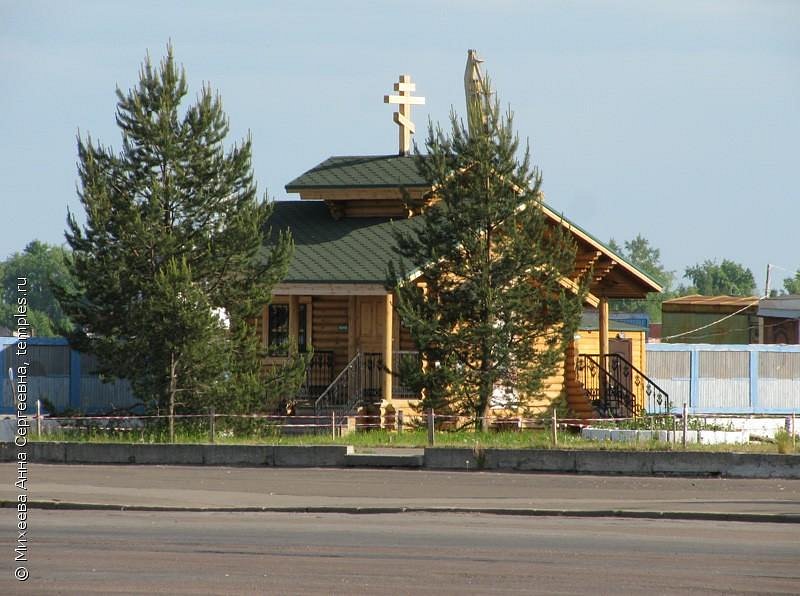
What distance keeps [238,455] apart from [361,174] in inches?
483

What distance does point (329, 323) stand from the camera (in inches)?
1505

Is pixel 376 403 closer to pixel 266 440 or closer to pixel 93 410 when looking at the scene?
pixel 266 440

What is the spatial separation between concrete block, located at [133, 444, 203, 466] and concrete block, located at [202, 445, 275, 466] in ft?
0.59

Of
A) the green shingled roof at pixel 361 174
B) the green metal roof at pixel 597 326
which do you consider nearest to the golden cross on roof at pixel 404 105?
the green shingled roof at pixel 361 174

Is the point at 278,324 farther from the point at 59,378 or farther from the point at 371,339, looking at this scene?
→ the point at 59,378

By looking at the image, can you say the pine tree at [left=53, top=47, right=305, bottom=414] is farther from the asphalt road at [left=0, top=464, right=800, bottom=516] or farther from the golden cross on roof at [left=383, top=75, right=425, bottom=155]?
the golden cross on roof at [left=383, top=75, right=425, bottom=155]

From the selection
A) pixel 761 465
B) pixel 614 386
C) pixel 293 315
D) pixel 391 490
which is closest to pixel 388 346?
pixel 293 315

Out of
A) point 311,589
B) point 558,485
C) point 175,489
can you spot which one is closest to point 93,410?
point 175,489

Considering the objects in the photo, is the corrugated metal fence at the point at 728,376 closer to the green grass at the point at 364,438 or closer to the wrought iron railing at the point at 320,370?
the wrought iron railing at the point at 320,370

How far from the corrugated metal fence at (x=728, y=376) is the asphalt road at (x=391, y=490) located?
21429mm

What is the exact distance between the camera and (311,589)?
1377 centimetres

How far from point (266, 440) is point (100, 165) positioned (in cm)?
711

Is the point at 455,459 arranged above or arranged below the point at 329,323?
below

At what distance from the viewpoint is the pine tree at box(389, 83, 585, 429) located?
32.3 m
